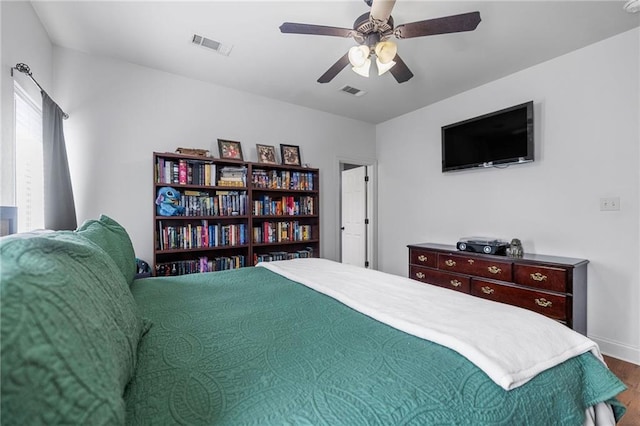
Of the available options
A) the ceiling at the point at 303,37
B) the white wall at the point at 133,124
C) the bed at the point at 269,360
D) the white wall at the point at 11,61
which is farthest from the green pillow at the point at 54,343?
the white wall at the point at 133,124

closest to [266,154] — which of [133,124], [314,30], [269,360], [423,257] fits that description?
[133,124]

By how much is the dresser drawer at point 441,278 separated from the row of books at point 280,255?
136cm

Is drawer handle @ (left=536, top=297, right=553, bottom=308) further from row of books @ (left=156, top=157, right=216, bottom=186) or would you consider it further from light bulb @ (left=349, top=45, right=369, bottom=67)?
row of books @ (left=156, top=157, right=216, bottom=186)

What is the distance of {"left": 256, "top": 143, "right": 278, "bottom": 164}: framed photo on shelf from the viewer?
350 centimetres

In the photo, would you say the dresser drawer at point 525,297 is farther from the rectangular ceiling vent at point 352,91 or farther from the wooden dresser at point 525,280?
the rectangular ceiling vent at point 352,91

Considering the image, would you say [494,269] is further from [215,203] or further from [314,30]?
[215,203]

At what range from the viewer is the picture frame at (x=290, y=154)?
3689mm

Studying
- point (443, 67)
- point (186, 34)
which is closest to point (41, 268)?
point (186, 34)

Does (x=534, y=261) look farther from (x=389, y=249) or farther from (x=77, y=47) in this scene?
(x=77, y=47)

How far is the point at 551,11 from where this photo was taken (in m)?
2.09

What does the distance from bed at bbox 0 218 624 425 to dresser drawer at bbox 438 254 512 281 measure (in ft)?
5.54

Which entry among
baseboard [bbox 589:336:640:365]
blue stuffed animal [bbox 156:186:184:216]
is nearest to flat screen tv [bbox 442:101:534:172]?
baseboard [bbox 589:336:640:365]

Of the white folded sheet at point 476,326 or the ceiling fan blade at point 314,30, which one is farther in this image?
the ceiling fan blade at point 314,30

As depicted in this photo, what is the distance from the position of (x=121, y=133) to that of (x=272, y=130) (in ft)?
5.42
